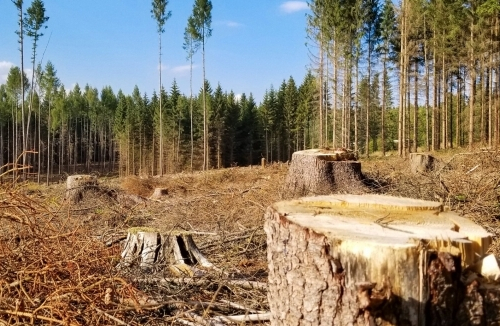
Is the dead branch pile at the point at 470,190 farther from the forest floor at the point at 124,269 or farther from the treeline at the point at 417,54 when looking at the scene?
the treeline at the point at 417,54

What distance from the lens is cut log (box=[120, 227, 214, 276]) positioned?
4.71 meters

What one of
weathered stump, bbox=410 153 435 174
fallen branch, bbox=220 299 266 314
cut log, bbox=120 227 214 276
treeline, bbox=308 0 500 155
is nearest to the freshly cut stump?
fallen branch, bbox=220 299 266 314

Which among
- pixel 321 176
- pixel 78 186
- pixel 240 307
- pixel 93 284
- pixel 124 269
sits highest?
pixel 321 176

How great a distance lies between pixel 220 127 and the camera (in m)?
53.3

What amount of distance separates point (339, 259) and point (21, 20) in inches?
1282

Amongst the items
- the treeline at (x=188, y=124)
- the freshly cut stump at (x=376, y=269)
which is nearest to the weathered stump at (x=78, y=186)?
the freshly cut stump at (x=376, y=269)

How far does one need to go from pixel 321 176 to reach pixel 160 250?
11.0 ft

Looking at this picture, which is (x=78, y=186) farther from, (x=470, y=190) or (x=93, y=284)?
(x=93, y=284)

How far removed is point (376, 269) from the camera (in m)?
1.88

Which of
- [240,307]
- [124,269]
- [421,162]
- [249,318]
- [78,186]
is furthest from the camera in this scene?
[421,162]

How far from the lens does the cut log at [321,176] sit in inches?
287

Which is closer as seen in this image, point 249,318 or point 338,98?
point 249,318

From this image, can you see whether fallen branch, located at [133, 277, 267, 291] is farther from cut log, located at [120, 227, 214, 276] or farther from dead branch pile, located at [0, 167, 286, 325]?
cut log, located at [120, 227, 214, 276]

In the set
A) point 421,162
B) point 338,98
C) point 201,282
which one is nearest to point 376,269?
point 201,282
